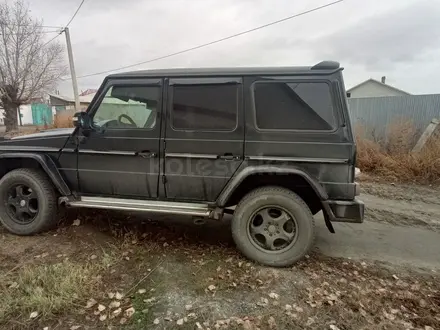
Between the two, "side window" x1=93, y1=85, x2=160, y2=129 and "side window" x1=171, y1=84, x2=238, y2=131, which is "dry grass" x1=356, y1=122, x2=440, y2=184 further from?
"side window" x1=93, y1=85, x2=160, y2=129

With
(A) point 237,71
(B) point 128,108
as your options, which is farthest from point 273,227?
(B) point 128,108

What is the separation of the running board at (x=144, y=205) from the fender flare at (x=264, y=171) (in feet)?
0.97

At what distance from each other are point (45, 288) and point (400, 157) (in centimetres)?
798

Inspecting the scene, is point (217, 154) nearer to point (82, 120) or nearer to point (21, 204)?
point (82, 120)

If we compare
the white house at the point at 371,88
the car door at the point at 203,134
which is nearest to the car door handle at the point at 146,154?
the car door at the point at 203,134

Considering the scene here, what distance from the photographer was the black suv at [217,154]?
319 cm

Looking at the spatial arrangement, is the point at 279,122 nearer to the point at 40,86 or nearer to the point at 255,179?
the point at 255,179

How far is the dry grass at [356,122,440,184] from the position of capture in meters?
7.14

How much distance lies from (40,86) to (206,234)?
2464cm

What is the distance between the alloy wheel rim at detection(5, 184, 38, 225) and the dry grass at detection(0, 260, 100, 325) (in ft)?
3.31

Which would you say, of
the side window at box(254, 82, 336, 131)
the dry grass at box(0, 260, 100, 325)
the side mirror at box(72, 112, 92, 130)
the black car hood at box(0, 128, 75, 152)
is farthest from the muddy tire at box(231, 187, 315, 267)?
the black car hood at box(0, 128, 75, 152)

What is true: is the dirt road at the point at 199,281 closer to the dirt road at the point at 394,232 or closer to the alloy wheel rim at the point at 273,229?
the dirt road at the point at 394,232

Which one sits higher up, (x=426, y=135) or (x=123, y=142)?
(x=123, y=142)

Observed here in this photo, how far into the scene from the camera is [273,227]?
11.0 ft
